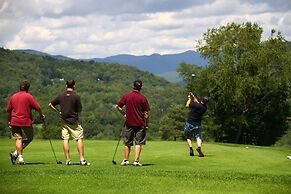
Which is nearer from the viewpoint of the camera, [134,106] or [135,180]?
[135,180]

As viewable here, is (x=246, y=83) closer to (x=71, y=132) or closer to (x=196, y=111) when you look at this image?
(x=196, y=111)

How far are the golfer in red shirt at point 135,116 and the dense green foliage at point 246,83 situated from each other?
38.6 metres

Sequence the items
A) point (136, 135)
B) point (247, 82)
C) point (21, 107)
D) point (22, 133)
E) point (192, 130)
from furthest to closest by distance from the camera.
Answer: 1. point (247, 82)
2. point (192, 130)
3. point (136, 135)
4. point (22, 133)
5. point (21, 107)

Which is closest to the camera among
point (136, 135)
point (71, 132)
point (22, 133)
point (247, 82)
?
point (71, 132)

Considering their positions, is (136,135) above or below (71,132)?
below

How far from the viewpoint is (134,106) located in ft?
45.6

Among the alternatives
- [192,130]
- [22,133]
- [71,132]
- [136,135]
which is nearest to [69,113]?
[71,132]

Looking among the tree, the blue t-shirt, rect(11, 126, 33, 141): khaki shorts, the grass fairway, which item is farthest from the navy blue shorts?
the tree

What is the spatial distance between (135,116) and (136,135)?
0.57 m

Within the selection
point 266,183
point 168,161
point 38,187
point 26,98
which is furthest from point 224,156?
point 38,187

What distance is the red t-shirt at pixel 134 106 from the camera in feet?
45.5

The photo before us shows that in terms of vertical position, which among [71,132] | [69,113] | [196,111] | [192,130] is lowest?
[192,130]

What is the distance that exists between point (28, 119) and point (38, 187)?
14.6 feet

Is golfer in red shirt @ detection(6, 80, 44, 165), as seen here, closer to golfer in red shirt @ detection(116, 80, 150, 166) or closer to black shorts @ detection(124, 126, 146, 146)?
golfer in red shirt @ detection(116, 80, 150, 166)
